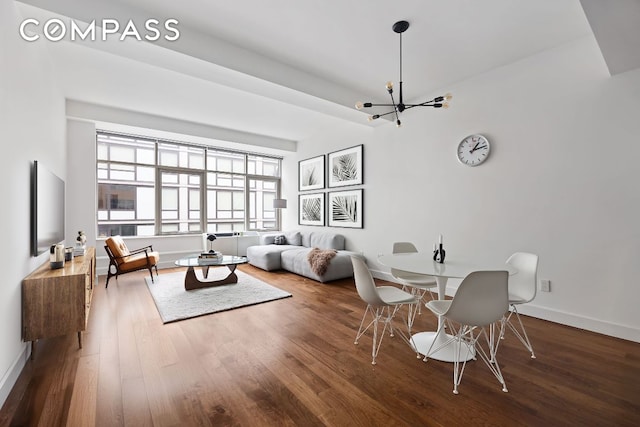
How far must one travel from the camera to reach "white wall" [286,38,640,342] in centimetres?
279

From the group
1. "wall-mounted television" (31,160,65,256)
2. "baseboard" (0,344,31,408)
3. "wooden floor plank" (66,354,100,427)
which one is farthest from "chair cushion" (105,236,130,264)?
"wooden floor plank" (66,354,100,427)

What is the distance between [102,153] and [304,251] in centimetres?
456

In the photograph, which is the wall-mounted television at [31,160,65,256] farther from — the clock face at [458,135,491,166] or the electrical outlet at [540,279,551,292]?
the electrical outlet at [540,279,551,292]

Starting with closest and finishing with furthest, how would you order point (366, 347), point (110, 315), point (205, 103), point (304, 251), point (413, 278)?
1. point (366, 347)
2. point (413, 278)
3. point (110, 315)
4. point (205, 103)
5. point (304, 251)

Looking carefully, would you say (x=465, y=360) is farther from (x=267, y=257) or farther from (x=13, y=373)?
(x=267, y=257)

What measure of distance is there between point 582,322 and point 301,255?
3976mm

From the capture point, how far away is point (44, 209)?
2830 mm

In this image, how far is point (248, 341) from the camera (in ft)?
8.94

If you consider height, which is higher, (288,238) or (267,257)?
(288,238)

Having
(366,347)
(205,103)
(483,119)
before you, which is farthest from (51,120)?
(483,119)

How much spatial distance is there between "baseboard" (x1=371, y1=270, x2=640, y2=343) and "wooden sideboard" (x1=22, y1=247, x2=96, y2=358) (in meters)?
4.61

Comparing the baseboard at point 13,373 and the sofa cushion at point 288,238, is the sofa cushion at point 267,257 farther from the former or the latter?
the baseboard at point 13,373

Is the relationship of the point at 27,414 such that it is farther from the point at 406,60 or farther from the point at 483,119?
the point at 483,119

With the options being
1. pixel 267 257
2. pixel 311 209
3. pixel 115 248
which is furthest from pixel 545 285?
pixel 115 248
